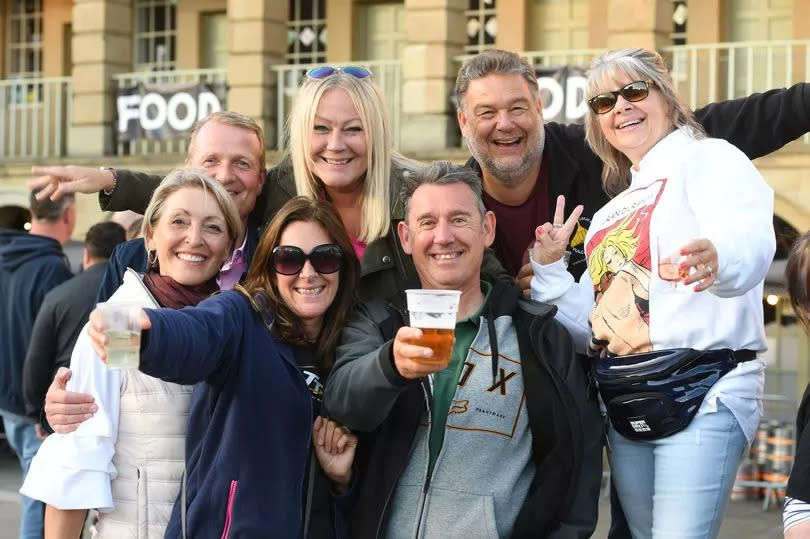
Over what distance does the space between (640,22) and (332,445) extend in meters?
14.3

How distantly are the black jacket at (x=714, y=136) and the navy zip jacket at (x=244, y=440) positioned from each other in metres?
1.23

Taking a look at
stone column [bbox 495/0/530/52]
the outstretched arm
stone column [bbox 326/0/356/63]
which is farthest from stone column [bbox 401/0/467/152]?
the outstretched arm

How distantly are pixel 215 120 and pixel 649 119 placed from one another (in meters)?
1.58

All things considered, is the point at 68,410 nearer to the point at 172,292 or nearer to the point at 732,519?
the point at 172,292

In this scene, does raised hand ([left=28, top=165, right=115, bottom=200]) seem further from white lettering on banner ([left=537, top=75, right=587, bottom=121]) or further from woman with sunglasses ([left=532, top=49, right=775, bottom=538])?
white lettering on banner ([left=537, top=75, right=587, bottom=121])

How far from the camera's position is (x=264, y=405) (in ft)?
13.1

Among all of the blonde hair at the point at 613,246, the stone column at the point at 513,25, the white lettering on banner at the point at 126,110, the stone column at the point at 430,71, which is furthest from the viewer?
the stone column at the point at 513,25

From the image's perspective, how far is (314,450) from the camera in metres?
4.16

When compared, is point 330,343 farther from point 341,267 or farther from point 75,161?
point 75,161

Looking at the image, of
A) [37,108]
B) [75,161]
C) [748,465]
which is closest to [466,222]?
[748,465]

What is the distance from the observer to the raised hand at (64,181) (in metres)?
4.86

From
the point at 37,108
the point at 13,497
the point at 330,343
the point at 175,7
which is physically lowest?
the point at 13,497

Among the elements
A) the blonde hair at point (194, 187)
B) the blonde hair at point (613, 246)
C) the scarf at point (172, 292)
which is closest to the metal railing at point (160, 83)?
the blonde hair at point (194, 187)

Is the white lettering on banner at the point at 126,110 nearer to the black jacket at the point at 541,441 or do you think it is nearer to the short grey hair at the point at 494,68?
the short grey hair at the point at 494,68
